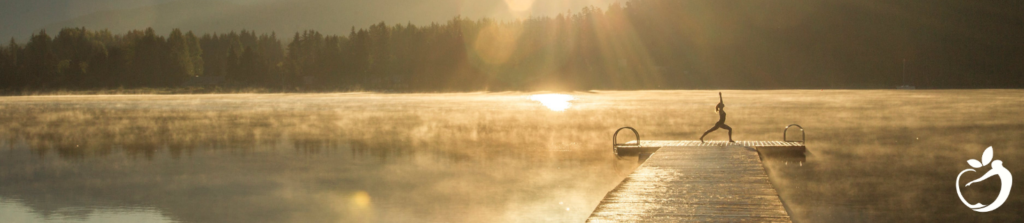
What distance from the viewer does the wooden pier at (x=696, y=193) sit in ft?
32.8

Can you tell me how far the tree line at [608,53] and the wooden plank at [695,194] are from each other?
113317 mm

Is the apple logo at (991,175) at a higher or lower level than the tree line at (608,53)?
lower

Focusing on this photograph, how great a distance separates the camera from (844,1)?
16562 cm

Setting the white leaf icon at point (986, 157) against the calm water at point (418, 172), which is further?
the white leaf icon at point (986, 157)

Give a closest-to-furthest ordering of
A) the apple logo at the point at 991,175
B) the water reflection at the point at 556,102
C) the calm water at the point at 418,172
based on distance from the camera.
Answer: the apple logo at the point at 991,175, the calm water at the point at 418,172, the water reflection at the point at 556,102

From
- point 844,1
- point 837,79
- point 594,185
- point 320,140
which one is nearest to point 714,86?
point 837,79

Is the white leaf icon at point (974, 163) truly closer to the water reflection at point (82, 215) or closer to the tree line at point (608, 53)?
the water reflection at point (82, 215)

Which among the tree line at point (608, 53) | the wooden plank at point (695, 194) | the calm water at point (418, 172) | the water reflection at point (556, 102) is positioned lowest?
the calm water at point (418, 172)

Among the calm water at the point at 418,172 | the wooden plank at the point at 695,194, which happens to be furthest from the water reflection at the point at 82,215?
the wooden plank at the point at 695,194

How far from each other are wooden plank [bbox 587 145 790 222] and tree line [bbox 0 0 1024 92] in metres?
113

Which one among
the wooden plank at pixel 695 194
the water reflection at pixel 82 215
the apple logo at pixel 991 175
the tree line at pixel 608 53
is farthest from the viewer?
the tree line at pixel 608 53

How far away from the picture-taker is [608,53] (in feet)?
509

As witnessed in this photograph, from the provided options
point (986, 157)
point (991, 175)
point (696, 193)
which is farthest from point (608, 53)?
point (696, 193)

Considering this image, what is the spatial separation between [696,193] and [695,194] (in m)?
0.12
